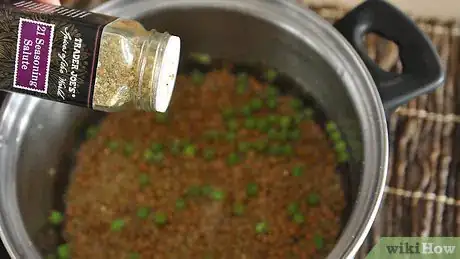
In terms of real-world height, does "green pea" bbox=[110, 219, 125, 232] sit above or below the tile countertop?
below

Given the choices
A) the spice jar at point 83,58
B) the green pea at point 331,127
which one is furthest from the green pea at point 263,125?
the spice jar at point 83,58

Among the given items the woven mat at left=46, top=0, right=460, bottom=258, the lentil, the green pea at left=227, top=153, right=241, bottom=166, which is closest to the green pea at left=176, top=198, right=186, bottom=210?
the lentil

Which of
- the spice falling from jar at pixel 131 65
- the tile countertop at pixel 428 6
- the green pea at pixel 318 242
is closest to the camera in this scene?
the spice falling from jar at pixel 131 65

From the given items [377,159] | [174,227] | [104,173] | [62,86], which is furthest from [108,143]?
[377,159]

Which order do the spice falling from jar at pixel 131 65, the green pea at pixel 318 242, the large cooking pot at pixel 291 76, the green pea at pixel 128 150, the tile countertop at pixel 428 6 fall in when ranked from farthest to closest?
the tile countertop at pixel 428 6
the green pea at pixel 128 150
the green pea at pixel 318 242
the large cooking pot at pixel 291 76
the spice falling from jar at pixel 131 65

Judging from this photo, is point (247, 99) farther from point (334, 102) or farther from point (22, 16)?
point (22, 16)

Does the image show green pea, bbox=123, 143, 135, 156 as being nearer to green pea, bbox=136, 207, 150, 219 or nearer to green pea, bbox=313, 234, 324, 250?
green pea, bbox=136, 207, 150, 219

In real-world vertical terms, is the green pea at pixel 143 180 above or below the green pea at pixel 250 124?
below

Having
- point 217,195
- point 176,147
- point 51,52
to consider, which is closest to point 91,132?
point 176,147

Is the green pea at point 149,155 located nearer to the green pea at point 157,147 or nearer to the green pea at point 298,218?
the green pea at point 157,147
